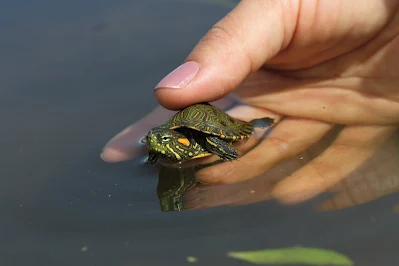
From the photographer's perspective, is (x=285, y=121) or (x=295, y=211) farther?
(x=285, y=121)

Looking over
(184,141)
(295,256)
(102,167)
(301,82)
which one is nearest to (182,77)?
(184,141)

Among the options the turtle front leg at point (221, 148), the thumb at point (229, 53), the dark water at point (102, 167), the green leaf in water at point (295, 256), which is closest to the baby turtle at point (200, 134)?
the turtle front leg at point (221, 148)

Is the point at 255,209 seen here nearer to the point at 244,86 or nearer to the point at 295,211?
the point at 295,211

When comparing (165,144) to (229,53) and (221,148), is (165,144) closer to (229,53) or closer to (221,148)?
(221,148)

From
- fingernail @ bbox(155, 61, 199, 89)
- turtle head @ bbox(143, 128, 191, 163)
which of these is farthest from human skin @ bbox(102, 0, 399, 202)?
turtle head @ bbox(143, 128, 191, 163)

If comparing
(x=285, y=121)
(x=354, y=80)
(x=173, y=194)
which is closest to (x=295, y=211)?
(x=173, y=194)

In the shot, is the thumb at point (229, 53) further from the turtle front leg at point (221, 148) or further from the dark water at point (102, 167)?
the dark water at point (102, 167)
